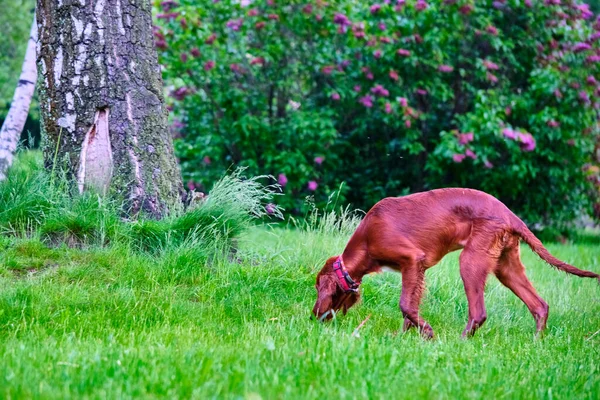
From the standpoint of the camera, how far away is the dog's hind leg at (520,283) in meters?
5.25

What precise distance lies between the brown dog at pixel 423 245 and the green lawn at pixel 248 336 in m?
0.24

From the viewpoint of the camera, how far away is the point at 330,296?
190 inches

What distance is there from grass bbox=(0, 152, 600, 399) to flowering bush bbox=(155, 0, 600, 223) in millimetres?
4647

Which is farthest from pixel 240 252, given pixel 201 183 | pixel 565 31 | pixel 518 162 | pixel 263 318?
pixel 565 31

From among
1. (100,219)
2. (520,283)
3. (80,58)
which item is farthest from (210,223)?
(520,283)

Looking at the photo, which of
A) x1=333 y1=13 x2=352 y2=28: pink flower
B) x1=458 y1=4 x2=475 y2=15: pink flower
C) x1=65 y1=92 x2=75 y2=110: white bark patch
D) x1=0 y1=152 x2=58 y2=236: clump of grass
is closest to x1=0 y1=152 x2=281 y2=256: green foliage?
x1=0 y1=152 x2=58 y2=236: clump of grass

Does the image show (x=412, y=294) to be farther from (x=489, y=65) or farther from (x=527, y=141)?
(x=489, y=65)

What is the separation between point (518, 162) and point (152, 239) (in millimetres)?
7898

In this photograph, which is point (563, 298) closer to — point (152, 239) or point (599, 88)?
point (152, 239)

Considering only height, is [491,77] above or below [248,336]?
above

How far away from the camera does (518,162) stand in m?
11.7

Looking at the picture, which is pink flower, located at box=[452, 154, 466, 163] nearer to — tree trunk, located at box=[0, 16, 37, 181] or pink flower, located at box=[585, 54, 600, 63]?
pink flower, located at box=[585, 54, 600, 63]

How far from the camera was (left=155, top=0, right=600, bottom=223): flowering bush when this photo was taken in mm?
11305

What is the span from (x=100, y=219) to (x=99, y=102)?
1005 mm
